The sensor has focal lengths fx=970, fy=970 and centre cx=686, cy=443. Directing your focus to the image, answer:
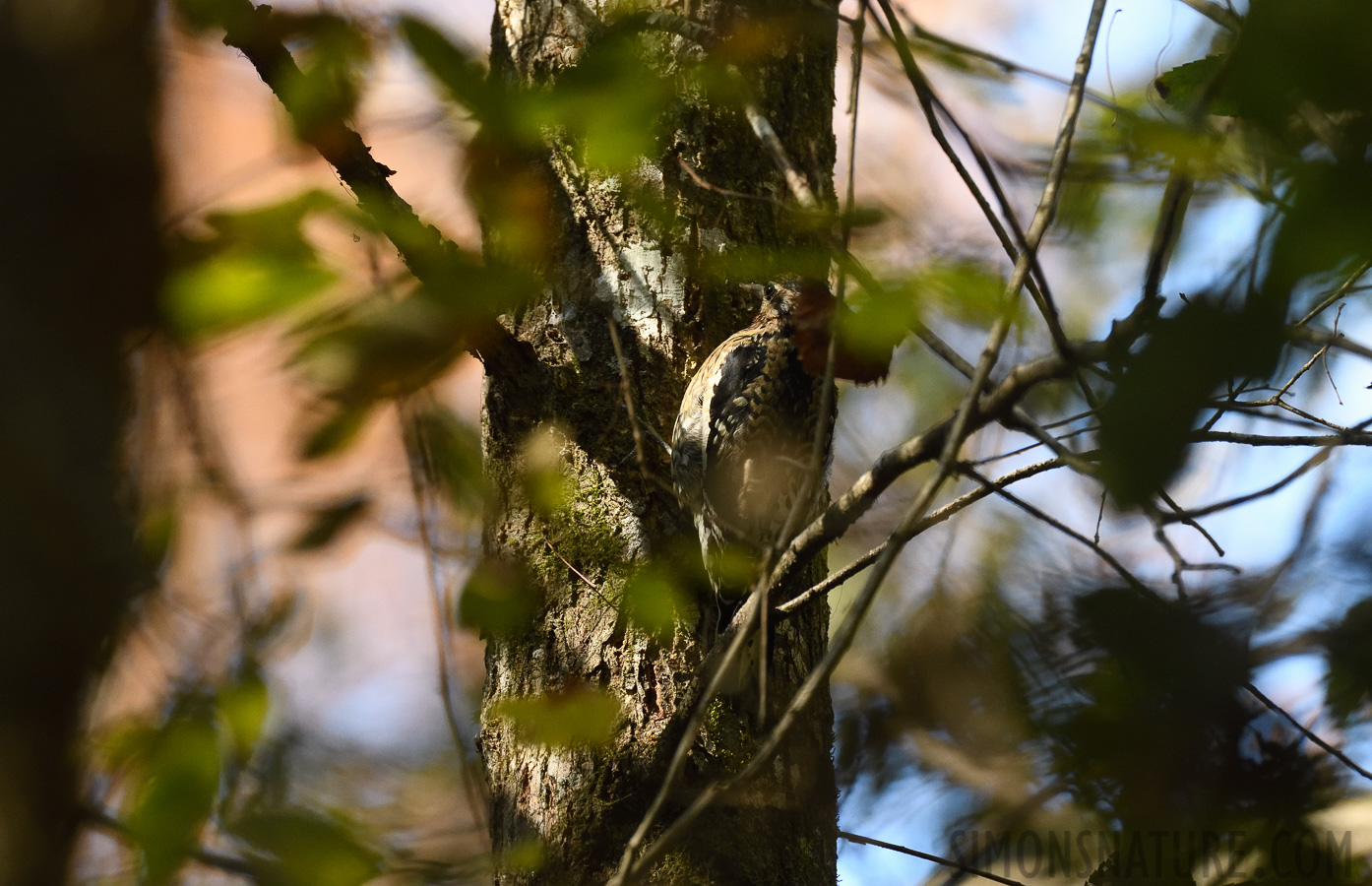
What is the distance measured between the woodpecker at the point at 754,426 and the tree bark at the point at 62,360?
150 cm

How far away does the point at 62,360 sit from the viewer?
2.71ft

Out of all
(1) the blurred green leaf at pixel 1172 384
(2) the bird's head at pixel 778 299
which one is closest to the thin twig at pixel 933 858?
(1) the blurred green leaf at pixel 1172 384

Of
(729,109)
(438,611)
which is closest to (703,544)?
(729,109)

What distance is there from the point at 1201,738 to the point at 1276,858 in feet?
0.59

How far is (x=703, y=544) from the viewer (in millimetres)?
2303

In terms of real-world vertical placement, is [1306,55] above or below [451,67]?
below

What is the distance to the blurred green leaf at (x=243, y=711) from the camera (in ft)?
2.92

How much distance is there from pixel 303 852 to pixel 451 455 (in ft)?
1.84

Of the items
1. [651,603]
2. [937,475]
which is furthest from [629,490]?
[937,475]

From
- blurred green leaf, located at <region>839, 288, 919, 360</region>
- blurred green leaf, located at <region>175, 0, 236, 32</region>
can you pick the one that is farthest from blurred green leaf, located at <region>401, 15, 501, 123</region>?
blurred green leaf, located at <region>839, 288, 919, 360</region>

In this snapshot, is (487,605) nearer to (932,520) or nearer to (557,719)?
(557,719)

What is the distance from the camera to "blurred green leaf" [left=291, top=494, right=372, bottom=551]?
107 centimetres

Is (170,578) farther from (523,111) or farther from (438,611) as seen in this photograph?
(523,111)

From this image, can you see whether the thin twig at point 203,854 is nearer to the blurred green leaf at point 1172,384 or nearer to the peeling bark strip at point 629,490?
the blurred green leaf at point 1172,384
